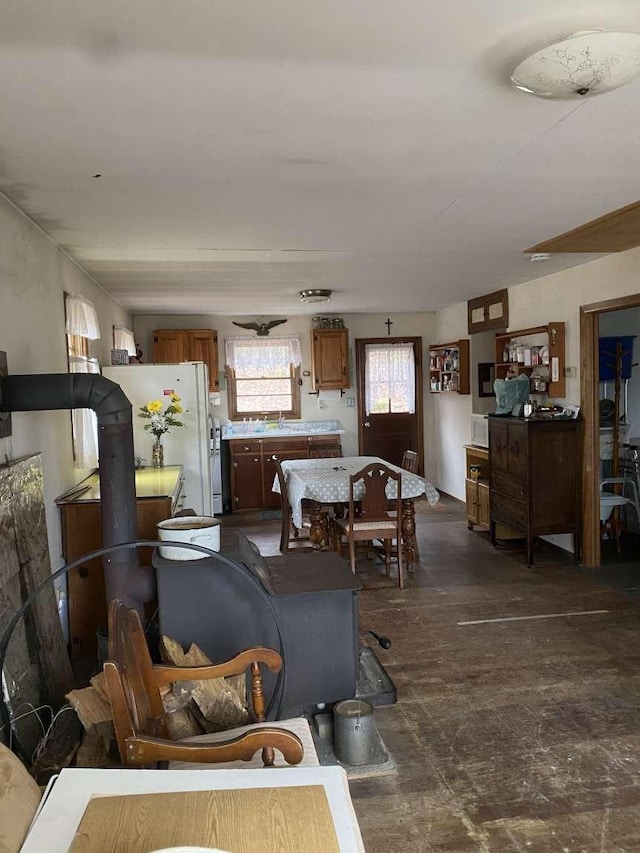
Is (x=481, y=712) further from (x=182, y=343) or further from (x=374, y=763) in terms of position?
(x=182, y=343)

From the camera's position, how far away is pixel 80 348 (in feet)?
14.4

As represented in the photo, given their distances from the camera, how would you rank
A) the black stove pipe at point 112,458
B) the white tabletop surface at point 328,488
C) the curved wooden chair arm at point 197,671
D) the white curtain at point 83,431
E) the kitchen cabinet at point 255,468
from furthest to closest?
the kitchen cabinet at point 255,468, the white tabletop surface at point 328,488, the white curtain at point 83,431, the black stove pipe at point 112,458, the curved wooden chair arm at point 197,671

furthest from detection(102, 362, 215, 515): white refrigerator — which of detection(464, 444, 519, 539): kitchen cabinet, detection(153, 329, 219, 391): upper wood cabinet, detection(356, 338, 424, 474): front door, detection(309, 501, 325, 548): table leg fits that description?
detection(356, 338, 424, 474): front door

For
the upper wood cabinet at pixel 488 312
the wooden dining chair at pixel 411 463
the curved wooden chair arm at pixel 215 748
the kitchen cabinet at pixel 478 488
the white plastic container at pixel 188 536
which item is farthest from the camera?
the upper wood cabinet at pixel 488 312

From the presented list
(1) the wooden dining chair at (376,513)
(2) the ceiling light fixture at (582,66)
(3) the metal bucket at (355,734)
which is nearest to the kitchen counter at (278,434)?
(1) the wooden dining chair at (376,513)

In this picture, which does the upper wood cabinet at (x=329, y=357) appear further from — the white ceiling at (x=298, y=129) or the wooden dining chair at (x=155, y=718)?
the wooden dining chair at (x=155, y=718)

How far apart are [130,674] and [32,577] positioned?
4.00 ft

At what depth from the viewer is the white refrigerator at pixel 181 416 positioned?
5.18m

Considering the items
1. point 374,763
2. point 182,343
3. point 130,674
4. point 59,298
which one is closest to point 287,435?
point 182,343

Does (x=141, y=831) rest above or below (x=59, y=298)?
below

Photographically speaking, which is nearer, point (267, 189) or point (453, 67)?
point (453, 67)

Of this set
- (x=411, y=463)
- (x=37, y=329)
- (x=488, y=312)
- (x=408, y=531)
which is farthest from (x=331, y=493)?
(x=488, y=312)

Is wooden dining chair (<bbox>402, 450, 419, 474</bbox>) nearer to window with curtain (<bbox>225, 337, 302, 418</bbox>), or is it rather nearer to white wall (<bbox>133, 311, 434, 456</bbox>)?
white wall (<bbox>133, 311, 434, 456</bbox>)

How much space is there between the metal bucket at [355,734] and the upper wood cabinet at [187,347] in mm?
5627
